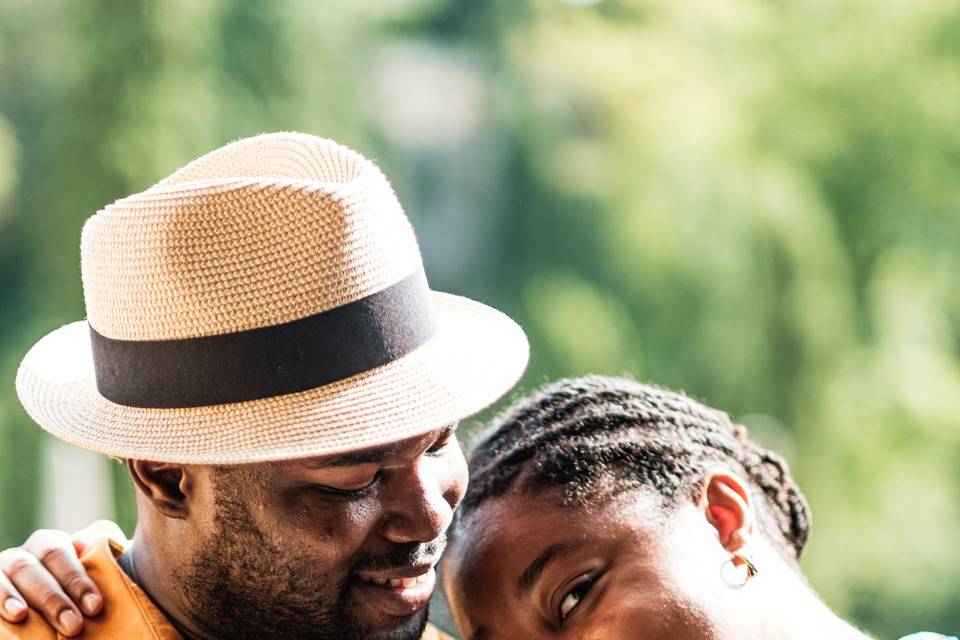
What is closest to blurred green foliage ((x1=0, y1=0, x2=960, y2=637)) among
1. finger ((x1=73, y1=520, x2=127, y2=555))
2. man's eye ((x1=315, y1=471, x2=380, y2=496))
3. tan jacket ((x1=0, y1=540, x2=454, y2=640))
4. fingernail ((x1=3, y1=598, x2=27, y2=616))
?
finger ((x1=73, y1=520, x2=127, y2=555))

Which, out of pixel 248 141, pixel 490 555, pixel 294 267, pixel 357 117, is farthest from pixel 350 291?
pixel 357 117

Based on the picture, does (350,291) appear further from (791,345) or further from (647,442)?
(791,345)

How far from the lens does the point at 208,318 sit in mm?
1814

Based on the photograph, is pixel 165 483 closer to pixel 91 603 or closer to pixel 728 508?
pixel 91 603

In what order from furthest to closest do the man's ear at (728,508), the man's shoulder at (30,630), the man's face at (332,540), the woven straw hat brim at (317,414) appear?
the man's ear at (728,508)
the man's shoulder at (30,630)
the man's face at (332,540)
the woven straw hat brim at (317,414)

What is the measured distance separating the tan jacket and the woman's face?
56cm

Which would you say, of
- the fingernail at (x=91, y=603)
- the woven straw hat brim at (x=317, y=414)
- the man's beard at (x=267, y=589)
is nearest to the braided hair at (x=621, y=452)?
the woven straw hat brim at (x=317, y=414)

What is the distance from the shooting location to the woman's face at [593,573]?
2092mm

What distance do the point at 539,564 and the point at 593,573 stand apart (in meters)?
0.10

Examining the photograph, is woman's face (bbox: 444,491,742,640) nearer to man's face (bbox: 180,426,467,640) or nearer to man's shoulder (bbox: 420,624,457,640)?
man's shoulder (bbox: 420,624,457,640)

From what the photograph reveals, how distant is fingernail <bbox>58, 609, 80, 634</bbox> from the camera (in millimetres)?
1988

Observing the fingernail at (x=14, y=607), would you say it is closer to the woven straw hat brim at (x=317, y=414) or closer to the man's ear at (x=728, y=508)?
the woven straw hat brim at (x=317, y=414)

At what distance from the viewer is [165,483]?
2.02 metres

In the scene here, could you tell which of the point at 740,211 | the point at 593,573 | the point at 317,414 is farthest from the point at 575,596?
the point at 740,211
